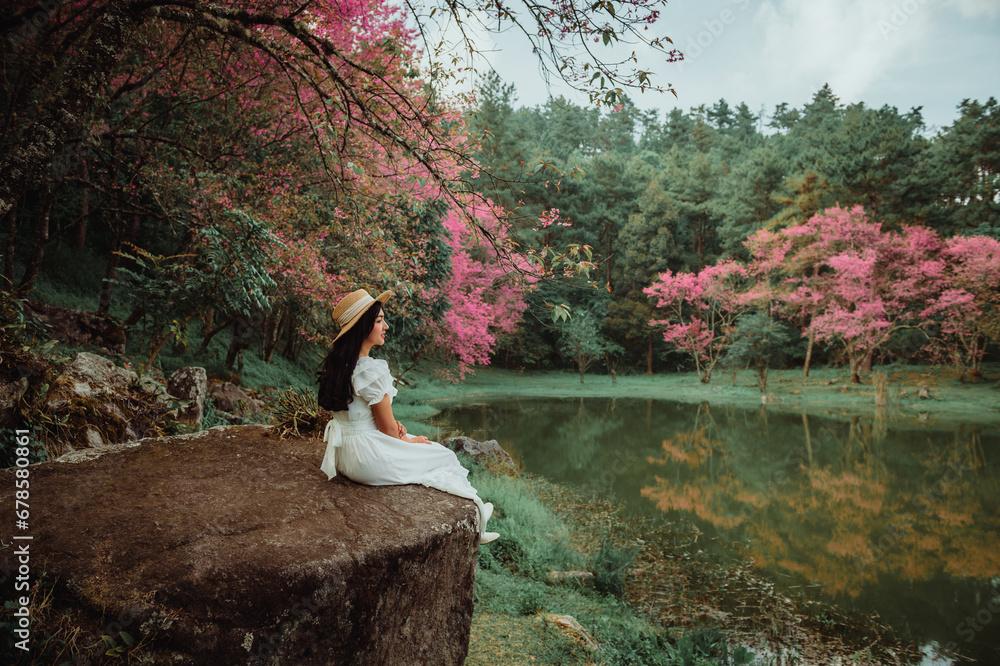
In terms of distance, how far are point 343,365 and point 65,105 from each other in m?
2.22

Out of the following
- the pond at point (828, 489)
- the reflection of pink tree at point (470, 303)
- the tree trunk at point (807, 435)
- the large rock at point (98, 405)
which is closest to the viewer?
the large rock at point (98, 405)

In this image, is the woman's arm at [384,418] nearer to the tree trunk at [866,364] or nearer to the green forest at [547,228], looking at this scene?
the green forest at [547,228]

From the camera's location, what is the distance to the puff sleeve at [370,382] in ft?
9.30

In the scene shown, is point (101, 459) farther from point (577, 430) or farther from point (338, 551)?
point (577, 430)

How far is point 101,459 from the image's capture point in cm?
301

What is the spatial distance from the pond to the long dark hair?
16.4ft

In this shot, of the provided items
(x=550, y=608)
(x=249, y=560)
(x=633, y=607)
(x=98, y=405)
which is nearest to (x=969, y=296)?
(x=633, y=607)

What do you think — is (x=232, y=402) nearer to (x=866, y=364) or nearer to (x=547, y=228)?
(x=547, y=228)

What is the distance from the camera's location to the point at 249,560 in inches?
79.5

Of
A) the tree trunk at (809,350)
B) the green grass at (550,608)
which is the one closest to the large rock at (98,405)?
the green grass at (550,608)

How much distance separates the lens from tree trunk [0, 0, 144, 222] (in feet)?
9.49

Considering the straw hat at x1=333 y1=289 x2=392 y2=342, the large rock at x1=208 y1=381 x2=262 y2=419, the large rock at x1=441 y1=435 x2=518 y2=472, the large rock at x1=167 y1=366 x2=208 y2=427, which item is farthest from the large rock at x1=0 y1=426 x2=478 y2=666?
the large rock at x1=441 y1=435 x2=518 y2=472

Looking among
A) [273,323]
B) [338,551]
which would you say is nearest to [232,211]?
[338,551]

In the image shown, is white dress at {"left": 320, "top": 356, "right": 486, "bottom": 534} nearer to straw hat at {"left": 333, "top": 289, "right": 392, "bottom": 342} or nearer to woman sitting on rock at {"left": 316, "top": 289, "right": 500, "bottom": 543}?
woman sitting on rock at {"left": 316, "top": 289, "right": 500, "bottom": 543}
